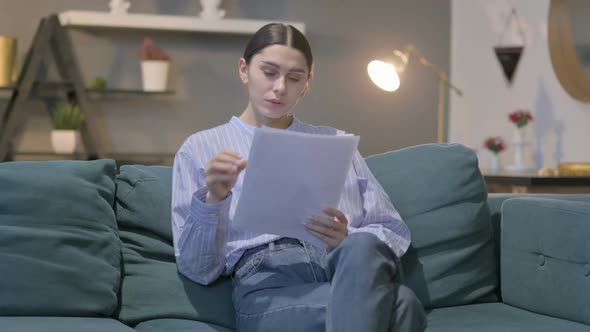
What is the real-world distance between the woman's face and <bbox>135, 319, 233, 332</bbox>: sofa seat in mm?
527

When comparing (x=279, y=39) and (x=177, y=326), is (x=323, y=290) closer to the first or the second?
(x=177, y=326)

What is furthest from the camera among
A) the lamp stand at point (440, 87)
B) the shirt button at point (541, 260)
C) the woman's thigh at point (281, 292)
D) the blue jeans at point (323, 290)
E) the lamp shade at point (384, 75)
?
the lamp stand at point (440, 87)

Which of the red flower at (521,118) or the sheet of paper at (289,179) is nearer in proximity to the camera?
the sheet of paper at (289,179)

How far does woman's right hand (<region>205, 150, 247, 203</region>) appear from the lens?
1.66 meters

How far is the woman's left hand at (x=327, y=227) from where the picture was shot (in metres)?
1.74

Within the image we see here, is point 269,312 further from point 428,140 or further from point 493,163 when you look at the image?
point 428,140

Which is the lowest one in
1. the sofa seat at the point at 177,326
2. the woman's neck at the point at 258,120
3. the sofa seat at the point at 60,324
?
the sofa seat at the point at 177,326

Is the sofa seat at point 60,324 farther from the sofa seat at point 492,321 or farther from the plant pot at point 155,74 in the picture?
the plant pot at point 155,74

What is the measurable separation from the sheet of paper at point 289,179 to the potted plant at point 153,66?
3.09 m

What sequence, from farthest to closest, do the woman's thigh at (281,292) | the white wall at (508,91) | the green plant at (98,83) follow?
the green plant at (98,83) < the white wall at (508,91) < the woman's thigh at (281,292)


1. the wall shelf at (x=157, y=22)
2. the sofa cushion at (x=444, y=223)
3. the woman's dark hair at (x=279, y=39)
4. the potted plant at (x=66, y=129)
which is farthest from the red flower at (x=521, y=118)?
the woman's dark hair at (x=279, y=39)

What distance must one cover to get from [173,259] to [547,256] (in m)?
0.94

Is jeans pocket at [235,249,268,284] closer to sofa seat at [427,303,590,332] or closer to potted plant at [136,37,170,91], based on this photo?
sofa seat at [427,303,590,332]

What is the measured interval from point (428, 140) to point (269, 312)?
12.5 ft
